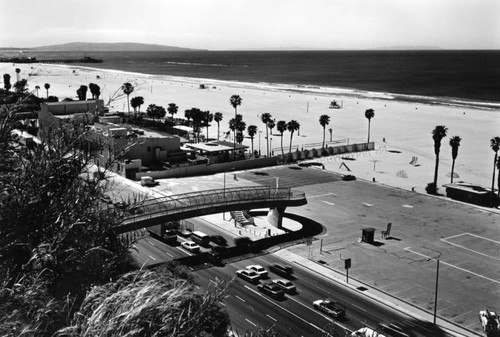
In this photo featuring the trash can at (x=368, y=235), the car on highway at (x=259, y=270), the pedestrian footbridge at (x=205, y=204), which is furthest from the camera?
the trash can at (x=368, y=235)

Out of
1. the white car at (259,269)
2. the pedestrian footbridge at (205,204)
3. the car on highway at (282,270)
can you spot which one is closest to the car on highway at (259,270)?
the white car at (259,269)

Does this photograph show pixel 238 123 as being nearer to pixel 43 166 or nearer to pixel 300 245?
pixel 300 245

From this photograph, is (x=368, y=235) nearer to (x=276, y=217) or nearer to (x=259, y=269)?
(x=276, y=217)

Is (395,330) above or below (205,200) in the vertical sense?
below

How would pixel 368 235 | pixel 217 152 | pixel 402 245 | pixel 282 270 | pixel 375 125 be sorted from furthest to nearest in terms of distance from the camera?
pixel 375 125 → pixel 217 152 → pixel 368 235 → pixel 402 245 → pixel 282 270

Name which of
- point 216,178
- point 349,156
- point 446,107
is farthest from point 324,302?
point 446,107

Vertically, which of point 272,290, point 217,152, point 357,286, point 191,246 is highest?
point 217,152

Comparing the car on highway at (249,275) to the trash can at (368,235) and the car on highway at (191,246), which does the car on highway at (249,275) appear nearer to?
the car on highway at (191,246)

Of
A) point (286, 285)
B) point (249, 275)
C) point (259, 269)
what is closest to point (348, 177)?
point (259, 269)
